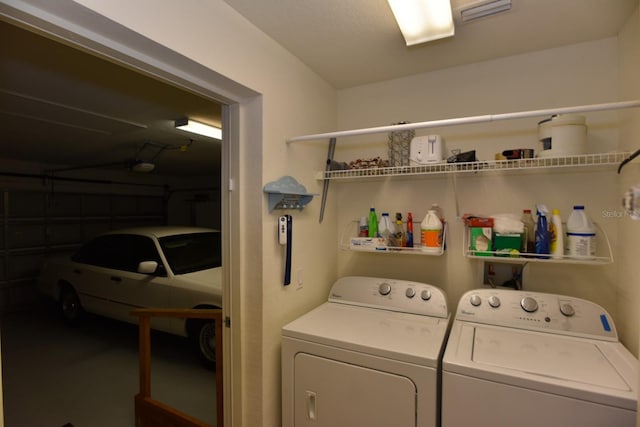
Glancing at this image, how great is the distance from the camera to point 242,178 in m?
1.52

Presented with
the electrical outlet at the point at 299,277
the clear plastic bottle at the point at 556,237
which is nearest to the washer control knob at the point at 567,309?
the clear plastic bottle at the point at 556,237

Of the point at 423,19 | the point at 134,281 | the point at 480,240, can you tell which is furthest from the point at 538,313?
the point at 134,281

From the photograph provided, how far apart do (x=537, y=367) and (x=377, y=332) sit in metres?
0.60

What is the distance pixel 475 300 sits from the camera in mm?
1566

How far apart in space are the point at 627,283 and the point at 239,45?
1996mm

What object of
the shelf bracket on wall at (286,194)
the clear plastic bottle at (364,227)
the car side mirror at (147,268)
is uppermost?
the shelf bracket on wall at (286,194)

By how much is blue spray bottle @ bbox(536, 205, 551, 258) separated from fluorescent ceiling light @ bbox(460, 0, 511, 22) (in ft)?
2.94

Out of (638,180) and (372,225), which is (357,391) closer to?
(372,225)

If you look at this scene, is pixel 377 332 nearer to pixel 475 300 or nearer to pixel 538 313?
pixel 475 300

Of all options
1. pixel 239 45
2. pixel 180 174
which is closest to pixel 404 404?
pixel 239 45

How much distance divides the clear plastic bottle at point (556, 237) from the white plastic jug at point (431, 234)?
1.60ft

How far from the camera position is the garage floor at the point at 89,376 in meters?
2.26

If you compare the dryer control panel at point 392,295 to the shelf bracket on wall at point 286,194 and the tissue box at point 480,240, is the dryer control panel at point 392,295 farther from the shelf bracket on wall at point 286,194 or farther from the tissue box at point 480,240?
the shelf bracket on wall at point 286,194

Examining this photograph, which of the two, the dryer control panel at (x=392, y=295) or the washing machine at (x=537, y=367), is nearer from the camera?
the washing machine at (x=537, y=367)
